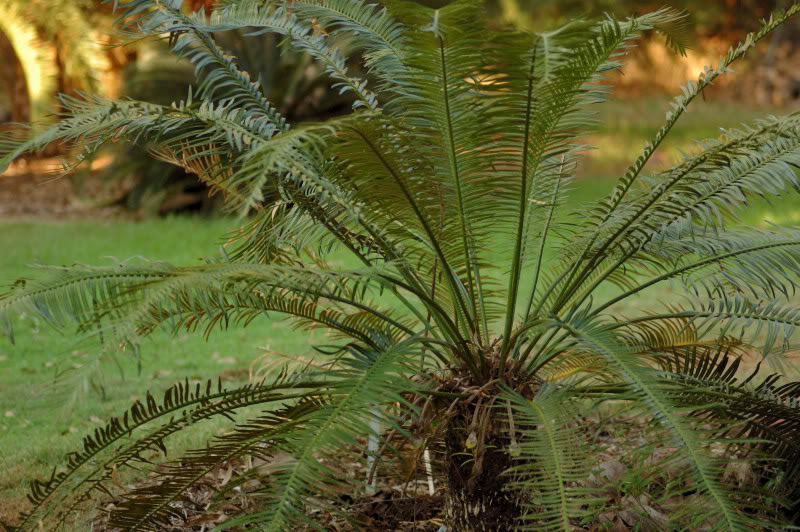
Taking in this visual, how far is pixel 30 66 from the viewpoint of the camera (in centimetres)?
1247

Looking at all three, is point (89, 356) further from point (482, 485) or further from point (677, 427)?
point (677, 427)

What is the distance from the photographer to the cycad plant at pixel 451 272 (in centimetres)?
251

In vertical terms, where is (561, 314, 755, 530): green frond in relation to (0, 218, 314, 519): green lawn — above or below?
above

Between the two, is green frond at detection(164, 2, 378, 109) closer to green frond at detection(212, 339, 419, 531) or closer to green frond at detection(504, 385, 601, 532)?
green frond at detection(212, 339, 419, 531)

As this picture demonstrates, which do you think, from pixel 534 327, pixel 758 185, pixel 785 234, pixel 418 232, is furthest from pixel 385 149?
pixel 785 234

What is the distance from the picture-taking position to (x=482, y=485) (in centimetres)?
295

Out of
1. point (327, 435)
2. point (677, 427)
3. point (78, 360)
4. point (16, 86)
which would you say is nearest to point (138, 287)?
point (327, 435)

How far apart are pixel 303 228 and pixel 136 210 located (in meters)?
9.19

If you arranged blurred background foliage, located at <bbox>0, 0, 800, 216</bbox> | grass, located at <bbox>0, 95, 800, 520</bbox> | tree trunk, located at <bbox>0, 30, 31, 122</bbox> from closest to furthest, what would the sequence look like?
grass, located at <bbox>0, 95, 800, 520</bbox> < blurred background foliage, located at <bbox>0, 0, 800, 216</bbox> < tree trunk, located at <bbox>0, 30, 31, 122</bbox>

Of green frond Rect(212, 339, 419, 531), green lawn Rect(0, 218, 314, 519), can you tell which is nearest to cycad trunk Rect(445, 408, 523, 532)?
green frond Rect(212, 339, 419, 531)

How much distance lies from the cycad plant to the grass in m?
0.29

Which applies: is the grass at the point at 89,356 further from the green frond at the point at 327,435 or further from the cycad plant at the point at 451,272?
the green frond at the point at 327,435

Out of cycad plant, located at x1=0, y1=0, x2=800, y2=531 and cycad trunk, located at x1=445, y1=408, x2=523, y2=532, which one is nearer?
cycad plant, located at x1=0, y1=0, x2=800, y2=531

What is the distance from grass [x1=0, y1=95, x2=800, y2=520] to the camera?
391 cm
